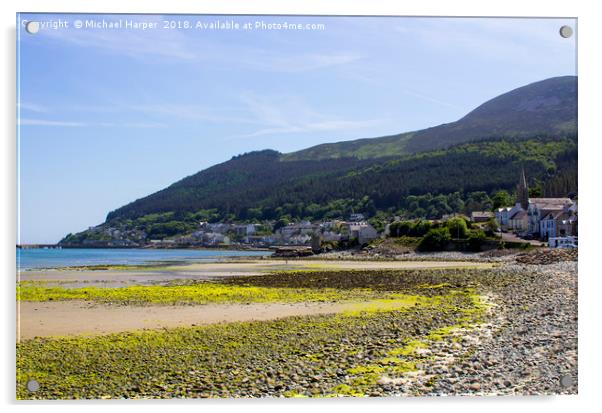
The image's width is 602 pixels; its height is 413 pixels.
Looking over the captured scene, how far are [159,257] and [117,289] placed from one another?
443 cm

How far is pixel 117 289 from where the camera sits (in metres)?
13.8

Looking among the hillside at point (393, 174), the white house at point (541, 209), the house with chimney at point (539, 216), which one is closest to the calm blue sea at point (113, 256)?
the hillside at point (393, 174)

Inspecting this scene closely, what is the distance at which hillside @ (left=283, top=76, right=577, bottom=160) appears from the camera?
834cm

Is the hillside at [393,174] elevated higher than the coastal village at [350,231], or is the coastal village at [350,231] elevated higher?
the hillside at [393,174]

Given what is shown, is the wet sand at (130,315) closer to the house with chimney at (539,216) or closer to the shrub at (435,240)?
the house with chimney at (539,216)

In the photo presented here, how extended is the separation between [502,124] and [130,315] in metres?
8.56

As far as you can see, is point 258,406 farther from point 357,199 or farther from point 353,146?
point 357,199

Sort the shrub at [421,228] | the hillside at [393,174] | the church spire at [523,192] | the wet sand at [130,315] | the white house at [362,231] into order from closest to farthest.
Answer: the wet sand at [130,315], the hillside at [393,174], the church spire at [523,192], the white house at [362,231], the shrub at [421,228]

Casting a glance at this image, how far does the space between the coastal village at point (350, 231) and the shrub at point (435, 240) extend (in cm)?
189

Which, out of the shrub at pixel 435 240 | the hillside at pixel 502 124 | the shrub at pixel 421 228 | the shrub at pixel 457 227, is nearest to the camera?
the hillside at pixel 502 124

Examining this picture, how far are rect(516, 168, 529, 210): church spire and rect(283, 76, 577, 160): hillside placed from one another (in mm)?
1386
